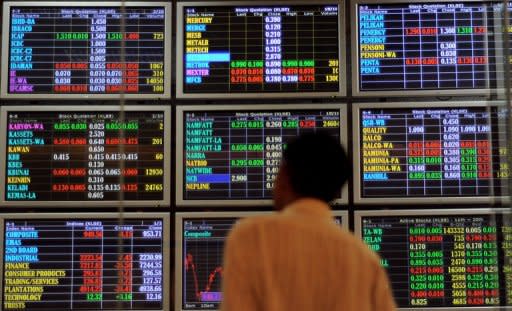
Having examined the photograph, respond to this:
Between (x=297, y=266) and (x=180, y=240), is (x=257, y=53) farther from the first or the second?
(x=297, y=266)

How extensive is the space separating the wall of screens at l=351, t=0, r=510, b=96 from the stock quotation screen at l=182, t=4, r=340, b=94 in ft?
0.54

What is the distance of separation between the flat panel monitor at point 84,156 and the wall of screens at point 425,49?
1.03 meters

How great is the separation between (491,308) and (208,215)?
1399mm

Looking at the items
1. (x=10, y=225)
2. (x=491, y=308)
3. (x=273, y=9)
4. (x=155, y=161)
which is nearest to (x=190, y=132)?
(x=155, y=161)

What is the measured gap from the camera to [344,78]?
3.22 metres

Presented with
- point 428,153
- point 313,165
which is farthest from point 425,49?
point 313,165

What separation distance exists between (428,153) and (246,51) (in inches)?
39.5

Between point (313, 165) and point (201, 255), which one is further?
point (201, 255)

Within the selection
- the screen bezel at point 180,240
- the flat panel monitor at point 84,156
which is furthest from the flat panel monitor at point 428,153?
the flat panel monitor at point 84,156

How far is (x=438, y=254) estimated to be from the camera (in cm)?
314

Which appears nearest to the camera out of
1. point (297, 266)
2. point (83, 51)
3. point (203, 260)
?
point (297, 266)

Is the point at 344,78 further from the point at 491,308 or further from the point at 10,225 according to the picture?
the point at 10,225

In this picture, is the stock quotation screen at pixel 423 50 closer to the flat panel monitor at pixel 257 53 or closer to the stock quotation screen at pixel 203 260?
the flat panel monitor at pixel 257 53

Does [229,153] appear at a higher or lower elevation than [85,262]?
higher
